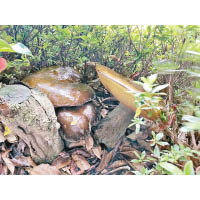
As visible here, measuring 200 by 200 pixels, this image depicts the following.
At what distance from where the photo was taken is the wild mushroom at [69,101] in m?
0.98

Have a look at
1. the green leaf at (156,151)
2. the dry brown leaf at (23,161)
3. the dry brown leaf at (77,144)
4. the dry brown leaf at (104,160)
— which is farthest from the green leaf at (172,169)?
the dry brown leaf at (23,161)

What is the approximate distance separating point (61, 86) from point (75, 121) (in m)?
0.19

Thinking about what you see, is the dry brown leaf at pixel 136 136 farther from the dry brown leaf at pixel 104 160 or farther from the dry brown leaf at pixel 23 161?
the dry brown leaf at pixel 23 161

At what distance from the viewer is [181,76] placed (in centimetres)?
97

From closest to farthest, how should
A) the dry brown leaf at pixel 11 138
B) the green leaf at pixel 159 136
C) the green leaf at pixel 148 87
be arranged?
the green leaf at pixel 148 87 < the green leaf at pixel 159 136 < the dry brown leaf at pixel 11 138

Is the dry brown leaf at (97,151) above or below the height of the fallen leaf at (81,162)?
above

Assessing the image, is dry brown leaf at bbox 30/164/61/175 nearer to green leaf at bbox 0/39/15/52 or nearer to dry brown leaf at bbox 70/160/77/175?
dry brown leaf at bbox 70/160/77/175

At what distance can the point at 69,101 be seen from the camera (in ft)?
3.21

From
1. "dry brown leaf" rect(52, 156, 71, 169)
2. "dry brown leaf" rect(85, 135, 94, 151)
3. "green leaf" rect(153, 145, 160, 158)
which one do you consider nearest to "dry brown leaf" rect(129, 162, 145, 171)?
"green leaf" rect(153, 145, 160, 158)

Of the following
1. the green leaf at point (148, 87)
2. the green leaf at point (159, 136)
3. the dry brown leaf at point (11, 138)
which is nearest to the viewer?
the green leaf at point (148, 87)
